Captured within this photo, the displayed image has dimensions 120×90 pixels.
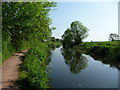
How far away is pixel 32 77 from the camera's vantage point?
333 inches

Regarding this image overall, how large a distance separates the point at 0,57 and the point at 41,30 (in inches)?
214

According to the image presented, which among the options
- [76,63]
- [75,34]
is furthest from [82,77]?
[75,34]

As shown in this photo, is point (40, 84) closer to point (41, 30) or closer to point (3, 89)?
point (3, 89)

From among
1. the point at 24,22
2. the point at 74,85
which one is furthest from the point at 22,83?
the point at 24,22

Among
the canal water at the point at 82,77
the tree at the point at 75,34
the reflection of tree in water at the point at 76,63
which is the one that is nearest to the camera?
the canal water at the point at 82,77

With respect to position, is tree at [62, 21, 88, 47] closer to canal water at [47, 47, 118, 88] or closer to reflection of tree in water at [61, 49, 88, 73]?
reflection of tree in water at [61, 49, 88, 73]

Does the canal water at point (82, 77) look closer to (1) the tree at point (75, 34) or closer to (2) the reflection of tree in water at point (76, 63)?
(2) the reflection of tree in water at point (76, 63)

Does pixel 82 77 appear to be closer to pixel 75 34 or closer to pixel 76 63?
pixel 76 63

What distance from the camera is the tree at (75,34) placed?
6133 cm

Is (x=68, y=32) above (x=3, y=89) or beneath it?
above

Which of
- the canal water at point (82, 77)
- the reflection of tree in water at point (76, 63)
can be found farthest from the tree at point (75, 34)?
the canal water at point (82, 77)

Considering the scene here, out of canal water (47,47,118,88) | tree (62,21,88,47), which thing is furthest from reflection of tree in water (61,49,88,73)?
tree (62,21,88,47)

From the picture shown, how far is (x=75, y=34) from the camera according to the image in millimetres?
63062

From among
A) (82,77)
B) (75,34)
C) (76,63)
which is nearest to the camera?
(82,77)
